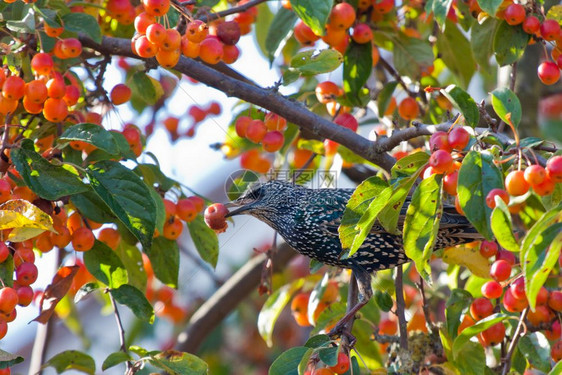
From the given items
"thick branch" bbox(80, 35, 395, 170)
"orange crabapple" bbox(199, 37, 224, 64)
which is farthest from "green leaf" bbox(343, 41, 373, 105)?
"orange crabapple" bbox(199, 37, 224, 64)

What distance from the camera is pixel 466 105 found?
9.42 feet

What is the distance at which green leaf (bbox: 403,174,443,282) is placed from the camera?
2811mm

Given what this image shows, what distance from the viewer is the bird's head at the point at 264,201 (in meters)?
4.65

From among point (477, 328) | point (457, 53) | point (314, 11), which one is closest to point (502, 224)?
point (477, 328)

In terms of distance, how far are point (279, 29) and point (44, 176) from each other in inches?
70.4

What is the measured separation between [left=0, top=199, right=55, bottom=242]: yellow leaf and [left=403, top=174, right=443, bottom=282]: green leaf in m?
1.27

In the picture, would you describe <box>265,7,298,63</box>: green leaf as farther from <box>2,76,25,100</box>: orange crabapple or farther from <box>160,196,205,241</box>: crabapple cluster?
<box>2,76,25,100</box>: orange crabapple

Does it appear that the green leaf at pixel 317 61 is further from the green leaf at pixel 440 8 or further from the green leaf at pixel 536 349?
the green leaf at pixel 536 349

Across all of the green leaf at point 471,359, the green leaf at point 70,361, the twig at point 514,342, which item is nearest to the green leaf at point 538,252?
the twig at point 514,342

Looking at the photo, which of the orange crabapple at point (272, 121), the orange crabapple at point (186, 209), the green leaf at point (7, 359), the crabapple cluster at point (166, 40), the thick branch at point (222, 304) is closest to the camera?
the green leaf at point (7, 359)

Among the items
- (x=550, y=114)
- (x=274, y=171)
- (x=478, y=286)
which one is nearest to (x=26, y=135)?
(x=274, y=171)

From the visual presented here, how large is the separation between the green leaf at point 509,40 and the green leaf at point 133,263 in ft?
6.55

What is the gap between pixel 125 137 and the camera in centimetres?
363

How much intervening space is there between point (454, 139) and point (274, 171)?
227 cm
